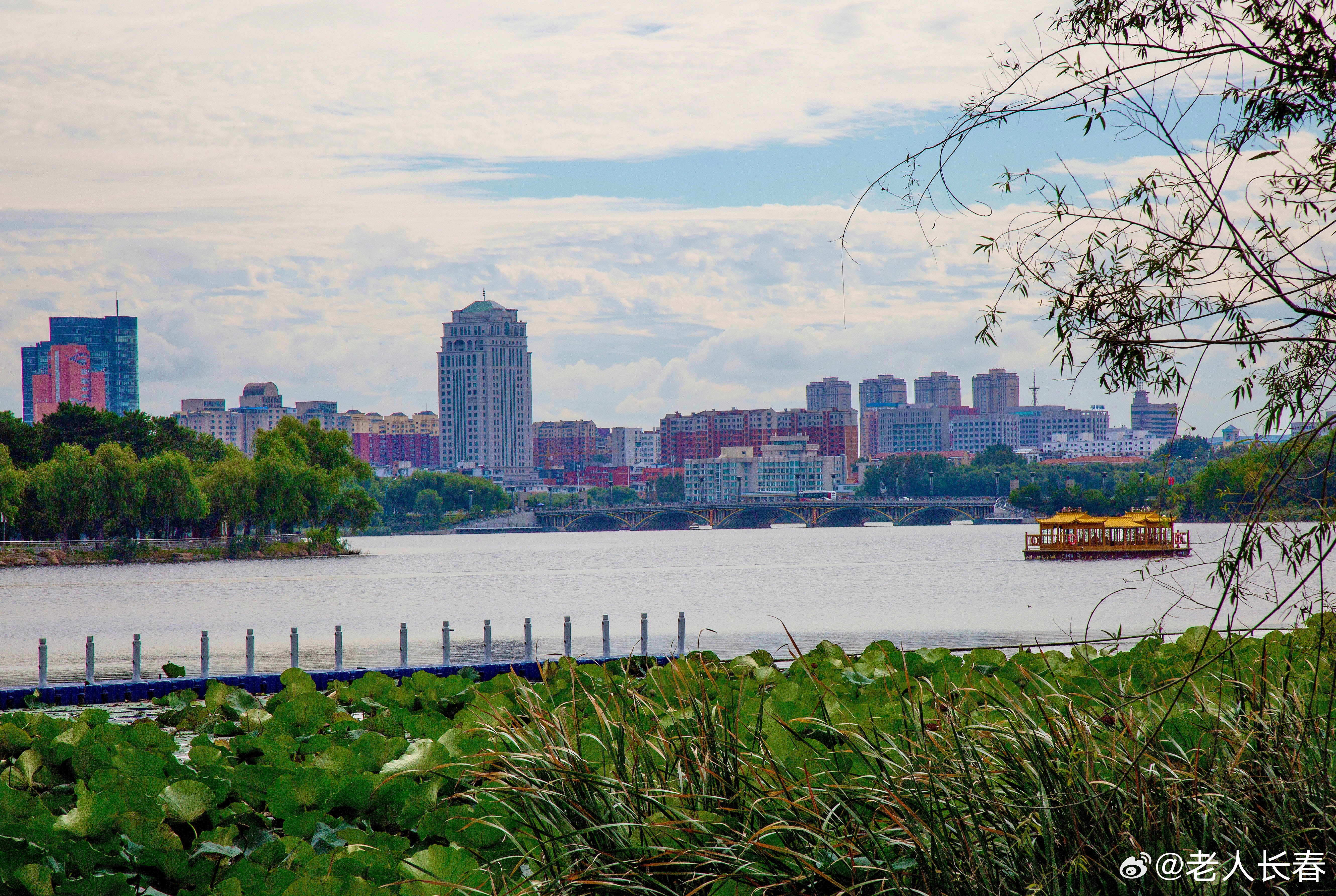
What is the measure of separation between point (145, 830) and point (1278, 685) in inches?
172

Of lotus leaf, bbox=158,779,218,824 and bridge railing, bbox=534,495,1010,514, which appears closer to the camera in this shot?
lotus leaf, bbox=158,779,218,824

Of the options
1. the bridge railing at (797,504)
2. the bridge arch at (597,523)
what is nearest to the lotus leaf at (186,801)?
the bridge railing at (797,504)

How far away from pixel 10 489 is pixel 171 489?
761 cm

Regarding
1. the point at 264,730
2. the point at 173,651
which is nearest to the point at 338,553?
the point at 173,651

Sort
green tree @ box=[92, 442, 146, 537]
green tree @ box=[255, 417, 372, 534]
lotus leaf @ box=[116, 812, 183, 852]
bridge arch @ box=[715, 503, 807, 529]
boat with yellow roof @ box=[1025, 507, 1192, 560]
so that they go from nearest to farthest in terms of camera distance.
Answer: lotus leaf @ box=[116, 812, 183, 852], green tree @ box=[92, 442, 146, 537], green tree @ box=[255, 417, 372, 534], boat with yellow roof @ box=[1025, 507, 1192, 560], bridge arch @ box=[715, 503, 807, 529]

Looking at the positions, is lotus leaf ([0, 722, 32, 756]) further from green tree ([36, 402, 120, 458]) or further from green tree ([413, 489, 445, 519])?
green tree ([413, 489, 445, 519])

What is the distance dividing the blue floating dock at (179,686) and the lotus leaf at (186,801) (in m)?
7.24

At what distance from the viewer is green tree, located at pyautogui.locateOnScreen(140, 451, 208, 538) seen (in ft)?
209

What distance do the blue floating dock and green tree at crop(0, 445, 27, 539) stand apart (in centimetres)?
5193

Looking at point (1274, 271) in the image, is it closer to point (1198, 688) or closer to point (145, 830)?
point (1198, 688)

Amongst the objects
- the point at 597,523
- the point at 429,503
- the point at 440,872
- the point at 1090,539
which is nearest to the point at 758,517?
the point at 597,523

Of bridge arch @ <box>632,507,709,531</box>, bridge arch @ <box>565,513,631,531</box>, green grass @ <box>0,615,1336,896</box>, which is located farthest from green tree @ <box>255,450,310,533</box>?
green grass @ <box>0,615,1336,896</box>

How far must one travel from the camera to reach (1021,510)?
421 feet

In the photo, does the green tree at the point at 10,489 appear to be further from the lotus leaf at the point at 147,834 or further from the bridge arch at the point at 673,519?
the bridge arch at the point at 673,519
